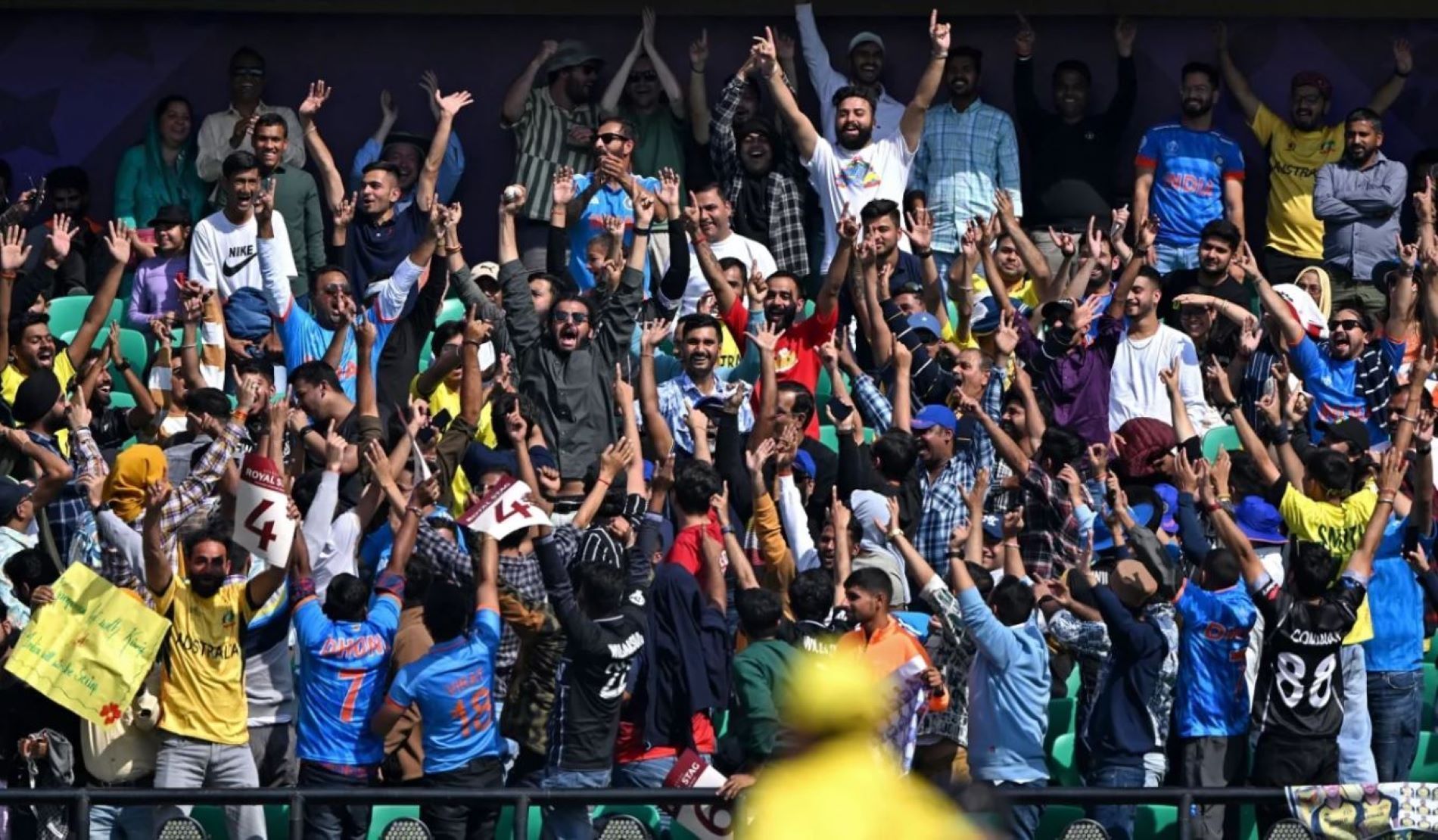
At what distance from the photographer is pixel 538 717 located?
11.3 meters

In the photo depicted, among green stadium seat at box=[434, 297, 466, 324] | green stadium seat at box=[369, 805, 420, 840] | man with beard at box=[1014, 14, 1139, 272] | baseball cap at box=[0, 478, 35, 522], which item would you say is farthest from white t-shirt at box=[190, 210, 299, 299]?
green stadium seat at box=[369, 805, 420, 840]

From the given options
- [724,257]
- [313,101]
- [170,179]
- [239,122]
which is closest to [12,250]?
[313,101]

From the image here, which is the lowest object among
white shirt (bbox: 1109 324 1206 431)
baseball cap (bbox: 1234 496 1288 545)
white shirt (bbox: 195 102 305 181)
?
baseball cap (bbox: 1234 496 1288 545)

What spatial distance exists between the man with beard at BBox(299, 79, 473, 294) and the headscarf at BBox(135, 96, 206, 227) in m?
1.06

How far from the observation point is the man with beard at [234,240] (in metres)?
15.9

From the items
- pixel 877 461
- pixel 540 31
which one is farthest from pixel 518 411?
pixel 540 31

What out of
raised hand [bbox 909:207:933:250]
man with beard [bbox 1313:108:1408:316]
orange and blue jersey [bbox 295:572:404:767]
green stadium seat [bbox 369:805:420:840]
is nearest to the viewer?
orange and blue jersey [bbox 295:572:404:767]

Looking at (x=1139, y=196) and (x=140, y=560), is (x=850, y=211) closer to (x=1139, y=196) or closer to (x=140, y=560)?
(x=1139, y=196)

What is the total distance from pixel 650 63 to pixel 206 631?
7.44 m

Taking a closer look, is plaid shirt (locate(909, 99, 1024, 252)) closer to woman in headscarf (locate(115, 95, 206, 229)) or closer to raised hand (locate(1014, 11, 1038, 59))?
raised hand (locate(1014, 11, 1038, 59))

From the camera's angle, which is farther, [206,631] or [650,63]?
[650,63]

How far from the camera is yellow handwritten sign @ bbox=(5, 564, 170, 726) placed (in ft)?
36.0

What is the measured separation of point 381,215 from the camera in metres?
16.5

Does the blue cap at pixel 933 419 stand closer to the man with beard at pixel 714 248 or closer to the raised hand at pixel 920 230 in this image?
the raised hand at pixel 920 230
